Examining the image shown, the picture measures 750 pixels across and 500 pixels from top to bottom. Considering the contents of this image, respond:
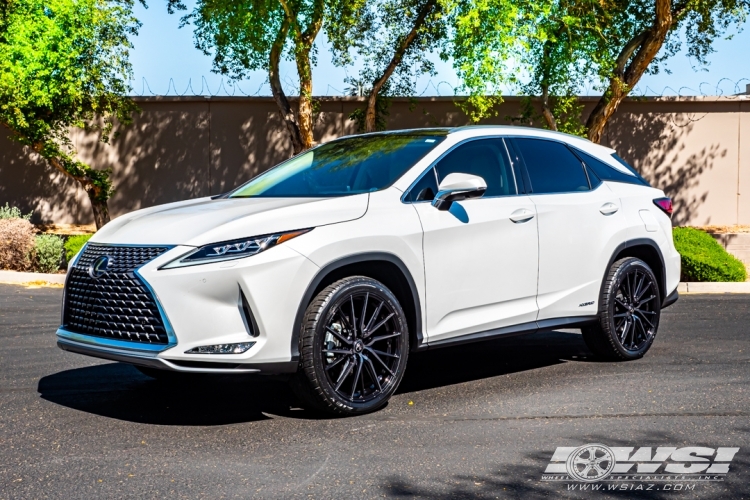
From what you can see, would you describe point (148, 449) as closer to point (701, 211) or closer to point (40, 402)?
point (40, 402)

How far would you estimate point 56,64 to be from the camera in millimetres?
16578

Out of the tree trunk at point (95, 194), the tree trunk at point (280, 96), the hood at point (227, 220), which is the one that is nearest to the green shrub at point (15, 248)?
the tree trunk at point (95, 194)

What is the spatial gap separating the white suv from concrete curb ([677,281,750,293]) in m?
5.90

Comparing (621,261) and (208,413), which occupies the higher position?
(621,261)

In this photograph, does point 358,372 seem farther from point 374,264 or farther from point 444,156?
point 444,156

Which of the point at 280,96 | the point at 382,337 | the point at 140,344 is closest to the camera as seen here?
the point at 140,344

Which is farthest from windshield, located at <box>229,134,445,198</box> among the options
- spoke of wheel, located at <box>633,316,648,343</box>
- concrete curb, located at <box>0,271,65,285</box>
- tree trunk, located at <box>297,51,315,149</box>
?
tree trunk, located at <box>297,51,315,149</box>

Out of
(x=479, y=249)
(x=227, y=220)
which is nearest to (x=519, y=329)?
(x=479, y=249)

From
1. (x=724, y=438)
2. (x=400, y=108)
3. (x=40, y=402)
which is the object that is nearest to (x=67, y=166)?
(x=400, y=108)

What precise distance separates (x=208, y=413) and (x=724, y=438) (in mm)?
3107

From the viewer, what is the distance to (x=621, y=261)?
776cm

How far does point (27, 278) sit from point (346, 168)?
347 inches

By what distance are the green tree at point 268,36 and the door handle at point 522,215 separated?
9915mm

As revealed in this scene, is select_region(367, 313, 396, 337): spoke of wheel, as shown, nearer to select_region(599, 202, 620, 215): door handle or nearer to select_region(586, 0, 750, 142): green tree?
select_region(599, 202, 620, 215): door handle
